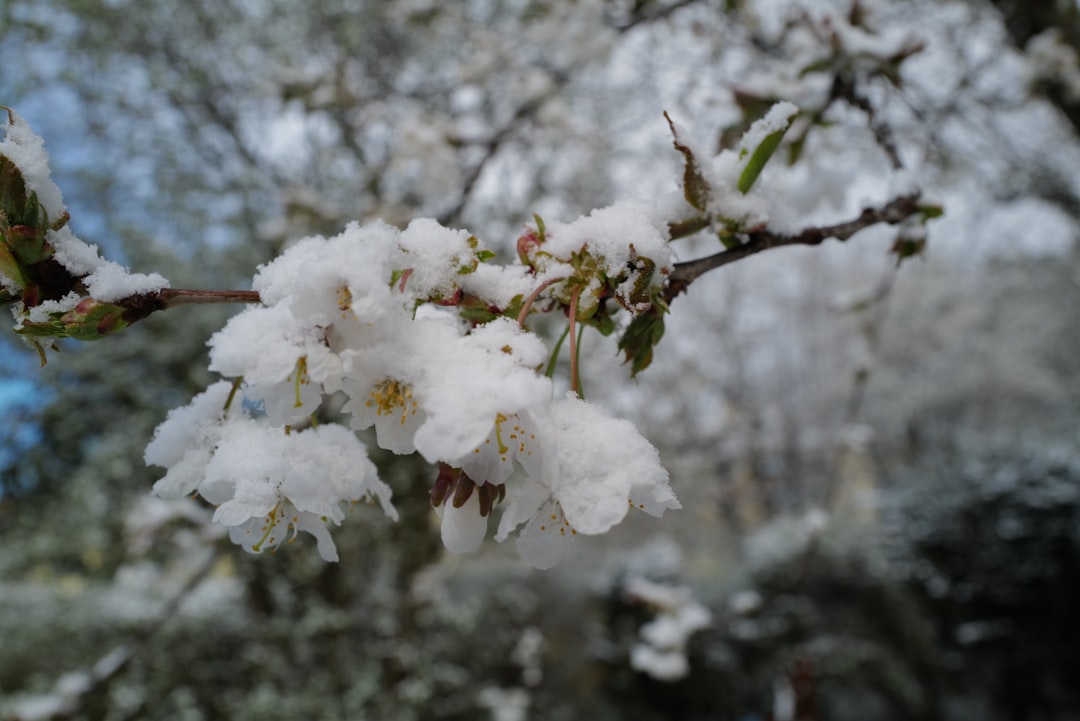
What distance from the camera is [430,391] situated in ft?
1.62

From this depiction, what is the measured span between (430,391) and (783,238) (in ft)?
1.57

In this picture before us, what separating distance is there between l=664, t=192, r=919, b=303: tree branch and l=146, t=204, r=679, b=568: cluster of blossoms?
0.06 metres

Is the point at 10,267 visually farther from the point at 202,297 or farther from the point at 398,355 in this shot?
the point at 398,355

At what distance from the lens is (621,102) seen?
511 centimetres

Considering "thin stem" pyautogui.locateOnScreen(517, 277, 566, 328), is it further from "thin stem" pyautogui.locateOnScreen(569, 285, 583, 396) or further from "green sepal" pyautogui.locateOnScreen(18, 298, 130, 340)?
"green sepal" pyautogui.locateOnScreen(18, 298, 130, 340)

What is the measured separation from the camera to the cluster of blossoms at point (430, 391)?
0.50 meters

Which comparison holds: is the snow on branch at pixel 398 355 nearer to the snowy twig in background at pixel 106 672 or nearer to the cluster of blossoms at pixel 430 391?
the cluster of blossoms at pixel 430 391

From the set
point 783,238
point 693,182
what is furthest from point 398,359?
point 783,238

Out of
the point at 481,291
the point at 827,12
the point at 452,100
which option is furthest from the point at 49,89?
the point at 481,291

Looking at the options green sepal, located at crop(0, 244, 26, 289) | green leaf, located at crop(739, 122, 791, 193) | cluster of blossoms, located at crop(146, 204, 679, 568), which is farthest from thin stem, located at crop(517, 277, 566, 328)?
green sepal, located at crop(0, 244, 26, 289)

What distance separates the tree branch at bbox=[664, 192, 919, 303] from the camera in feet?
2.11

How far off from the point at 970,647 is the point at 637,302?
5046mm

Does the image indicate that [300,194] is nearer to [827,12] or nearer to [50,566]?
[827,12]

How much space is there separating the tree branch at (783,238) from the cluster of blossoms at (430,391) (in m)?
0.06
